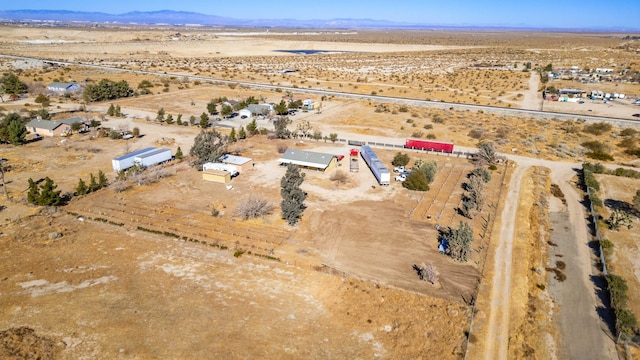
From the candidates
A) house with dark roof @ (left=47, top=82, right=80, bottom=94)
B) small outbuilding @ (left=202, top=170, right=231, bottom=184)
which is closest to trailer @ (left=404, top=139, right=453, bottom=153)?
small outbuilding @ (left=202, top=170, right=231, bottom=184)

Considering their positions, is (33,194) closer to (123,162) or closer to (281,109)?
(123,162)

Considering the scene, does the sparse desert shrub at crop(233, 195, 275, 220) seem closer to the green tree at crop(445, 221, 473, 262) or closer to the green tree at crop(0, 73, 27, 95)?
the green tree at crop(445, 221, 473, 262)

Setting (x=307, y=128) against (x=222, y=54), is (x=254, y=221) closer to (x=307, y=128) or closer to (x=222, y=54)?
(x=307, y=128)

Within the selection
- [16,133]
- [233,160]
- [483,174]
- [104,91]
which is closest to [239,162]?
[233,160]

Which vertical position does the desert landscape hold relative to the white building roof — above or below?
below

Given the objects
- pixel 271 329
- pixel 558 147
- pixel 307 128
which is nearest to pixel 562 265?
pixel 271 329

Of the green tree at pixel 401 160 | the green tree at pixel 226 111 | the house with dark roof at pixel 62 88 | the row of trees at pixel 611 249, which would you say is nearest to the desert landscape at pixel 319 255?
the row of trees at pixel 611 249
